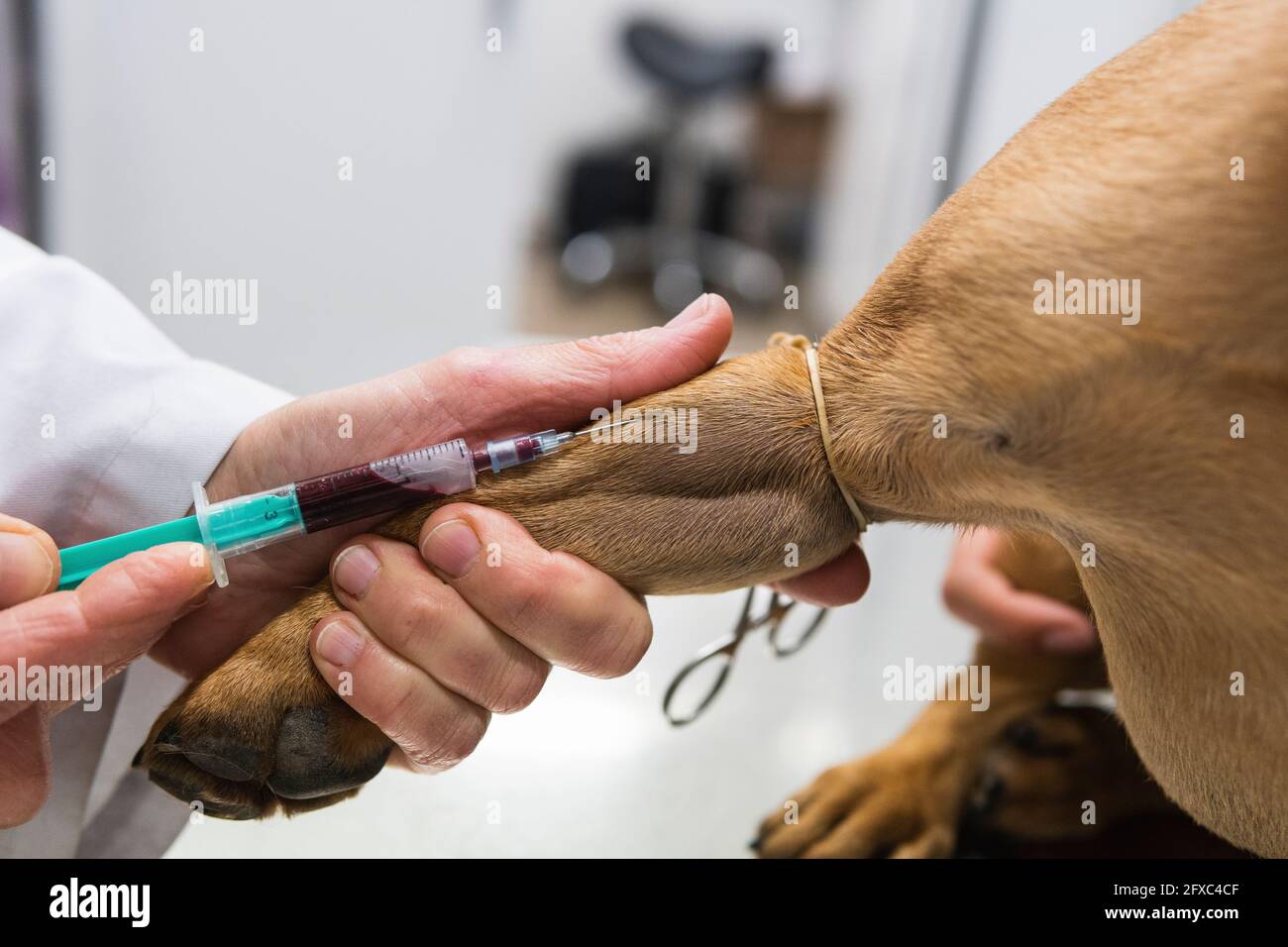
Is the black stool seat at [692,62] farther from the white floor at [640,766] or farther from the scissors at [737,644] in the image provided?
the scissors at [737,644]

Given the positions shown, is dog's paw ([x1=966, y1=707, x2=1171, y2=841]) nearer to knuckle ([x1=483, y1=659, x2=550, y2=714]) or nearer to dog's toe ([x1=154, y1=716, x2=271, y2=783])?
knuckle ([x1=483, y1=659, x2=550, y2=714])

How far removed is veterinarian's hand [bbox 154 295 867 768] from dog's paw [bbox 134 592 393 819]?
2 cm

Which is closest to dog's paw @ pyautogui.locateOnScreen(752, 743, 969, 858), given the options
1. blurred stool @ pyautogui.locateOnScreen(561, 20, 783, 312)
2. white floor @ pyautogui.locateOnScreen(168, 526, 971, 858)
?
white floor @ pyautogui.locateOnScreen(168, 526, 971, 858)

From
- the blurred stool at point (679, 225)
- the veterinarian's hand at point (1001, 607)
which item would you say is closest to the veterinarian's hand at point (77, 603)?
the veterinarian's hand at point (1001, 607)

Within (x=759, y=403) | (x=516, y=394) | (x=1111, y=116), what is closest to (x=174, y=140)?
(x=516, y=394)

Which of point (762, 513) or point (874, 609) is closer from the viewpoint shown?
point (762, 513)

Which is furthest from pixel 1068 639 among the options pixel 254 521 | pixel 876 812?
pixel 254 521

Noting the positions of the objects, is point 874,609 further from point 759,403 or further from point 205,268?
point 205,268

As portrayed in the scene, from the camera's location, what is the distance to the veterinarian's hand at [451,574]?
0.58 metres

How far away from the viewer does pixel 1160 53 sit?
0.46 metres

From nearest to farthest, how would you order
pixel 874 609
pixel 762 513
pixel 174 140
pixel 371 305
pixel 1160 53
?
pixel 1160 53 → pixel 762 513 → pixel 874 609 → pixel 174 140 → pixel 371 305

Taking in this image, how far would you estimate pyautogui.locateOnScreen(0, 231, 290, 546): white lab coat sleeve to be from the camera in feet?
2.15

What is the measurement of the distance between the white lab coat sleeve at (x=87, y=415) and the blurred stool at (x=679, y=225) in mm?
3153

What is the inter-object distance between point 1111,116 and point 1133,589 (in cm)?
24
